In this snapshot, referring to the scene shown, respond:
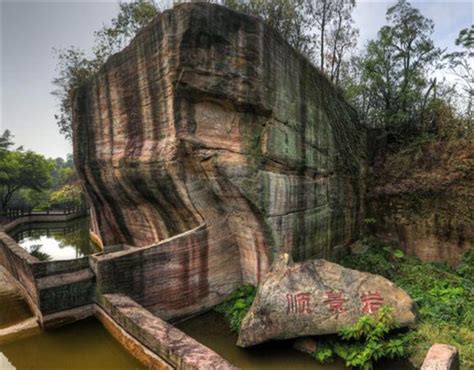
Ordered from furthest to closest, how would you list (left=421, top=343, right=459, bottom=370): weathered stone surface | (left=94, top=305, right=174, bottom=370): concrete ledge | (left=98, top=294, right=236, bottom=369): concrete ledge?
(left=94, top=305, right=174, bottom=370): concrete ledge
(left=98, top=294, right=236, bottom=369): concrete ledge
(left=421, top=343, right=459, bottom=370): weathered stone surface

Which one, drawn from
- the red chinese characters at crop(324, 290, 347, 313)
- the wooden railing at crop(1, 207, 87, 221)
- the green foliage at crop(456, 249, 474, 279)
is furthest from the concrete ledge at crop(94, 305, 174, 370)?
the wooden railing at crop(1, 207, 87, 221)

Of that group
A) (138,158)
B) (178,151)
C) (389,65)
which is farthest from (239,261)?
(389,65)

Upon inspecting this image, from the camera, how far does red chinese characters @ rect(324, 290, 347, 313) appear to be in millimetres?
4535

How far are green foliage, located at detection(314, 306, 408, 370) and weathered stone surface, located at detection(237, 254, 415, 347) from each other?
14 centimetres

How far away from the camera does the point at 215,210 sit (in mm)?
6281

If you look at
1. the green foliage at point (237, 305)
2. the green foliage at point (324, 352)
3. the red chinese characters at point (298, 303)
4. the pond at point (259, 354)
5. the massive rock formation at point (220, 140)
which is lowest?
the pond at point (259, 354)

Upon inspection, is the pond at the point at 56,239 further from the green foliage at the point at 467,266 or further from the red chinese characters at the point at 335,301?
the green foliage at the point at 467,266

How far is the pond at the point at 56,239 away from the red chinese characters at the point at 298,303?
27.9ft

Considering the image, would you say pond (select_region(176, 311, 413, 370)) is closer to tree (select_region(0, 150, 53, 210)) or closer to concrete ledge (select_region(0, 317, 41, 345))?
concrete ledge (select_region(0, 317, 41, 345))

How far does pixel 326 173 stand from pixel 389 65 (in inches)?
191

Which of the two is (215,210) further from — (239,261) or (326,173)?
(326,173)

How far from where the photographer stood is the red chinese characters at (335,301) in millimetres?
4535

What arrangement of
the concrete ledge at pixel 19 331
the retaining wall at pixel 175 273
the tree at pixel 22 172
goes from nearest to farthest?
the concrete ledge at pixel 19 331 < the retaining wall at pixel 175 273 < the tree at pixel 22 172

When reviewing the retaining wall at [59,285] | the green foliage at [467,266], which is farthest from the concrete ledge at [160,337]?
the green foliage at [467,266]
